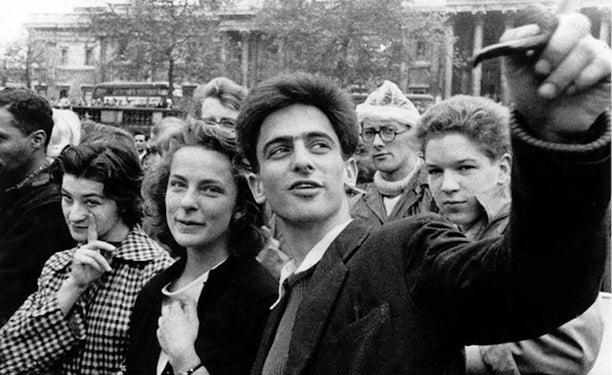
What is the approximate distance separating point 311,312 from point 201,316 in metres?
0.75

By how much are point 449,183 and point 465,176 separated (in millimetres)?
61

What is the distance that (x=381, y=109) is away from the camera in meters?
4.38

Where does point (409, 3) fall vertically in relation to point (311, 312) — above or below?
above

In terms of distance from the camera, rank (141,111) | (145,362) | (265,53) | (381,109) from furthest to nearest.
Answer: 1. (265,53)
2. (141,111)
3. (381,109)
4. (145,362)

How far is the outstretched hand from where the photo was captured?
835 millimetres

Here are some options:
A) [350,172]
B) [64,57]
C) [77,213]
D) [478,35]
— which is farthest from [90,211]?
[64,57]

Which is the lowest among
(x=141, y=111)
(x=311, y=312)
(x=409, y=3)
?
(x=141, y=111)

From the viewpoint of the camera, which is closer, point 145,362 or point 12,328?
point 145,362

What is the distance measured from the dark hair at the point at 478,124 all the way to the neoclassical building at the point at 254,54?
35206 mm

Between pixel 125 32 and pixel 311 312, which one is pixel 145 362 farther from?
pixel 125 32

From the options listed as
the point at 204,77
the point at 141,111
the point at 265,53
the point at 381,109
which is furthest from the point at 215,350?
the point at 265,53

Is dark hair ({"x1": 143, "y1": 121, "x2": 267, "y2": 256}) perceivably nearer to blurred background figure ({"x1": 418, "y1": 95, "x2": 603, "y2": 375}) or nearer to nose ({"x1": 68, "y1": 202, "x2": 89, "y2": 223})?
nose ({"x1": 68, "y1": 202, "x2": 89, "y2": 223})

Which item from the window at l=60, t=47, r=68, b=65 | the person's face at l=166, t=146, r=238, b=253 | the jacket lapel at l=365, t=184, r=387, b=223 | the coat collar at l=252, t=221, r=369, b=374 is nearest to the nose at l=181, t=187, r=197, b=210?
the person's face at l=166, t=146, r=238, b=253

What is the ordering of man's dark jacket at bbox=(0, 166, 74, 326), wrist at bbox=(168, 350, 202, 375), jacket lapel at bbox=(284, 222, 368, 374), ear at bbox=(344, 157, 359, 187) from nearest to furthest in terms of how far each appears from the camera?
jacket lapel at bbox=(284, 222, 368, 374), wrist at bbox=(168, 350, 202, 375), ear at bbox=(344, 157, 359, 187), man's dark jacket at bbox=(0, 166, 74, 326)
